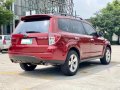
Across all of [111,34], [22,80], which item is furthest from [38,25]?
[111,34]

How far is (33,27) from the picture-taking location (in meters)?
8.99

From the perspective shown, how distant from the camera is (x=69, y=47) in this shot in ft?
29.4

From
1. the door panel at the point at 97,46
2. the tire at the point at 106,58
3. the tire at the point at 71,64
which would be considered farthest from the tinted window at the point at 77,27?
the tire at the point at 106,58

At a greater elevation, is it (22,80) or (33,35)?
(33,35)

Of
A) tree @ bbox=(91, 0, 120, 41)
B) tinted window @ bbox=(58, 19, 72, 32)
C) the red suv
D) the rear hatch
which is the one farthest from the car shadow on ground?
tree @ bbox=(91, 0, 120, 41)

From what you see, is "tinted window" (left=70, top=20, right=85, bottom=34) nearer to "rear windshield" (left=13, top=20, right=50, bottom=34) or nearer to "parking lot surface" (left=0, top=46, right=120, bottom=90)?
"rear windshield" (left=13, top=20, right=50, bottom=34)

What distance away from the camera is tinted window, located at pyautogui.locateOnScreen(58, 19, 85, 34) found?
911cm

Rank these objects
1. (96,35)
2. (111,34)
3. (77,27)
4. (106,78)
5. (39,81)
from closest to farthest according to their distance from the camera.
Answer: (39,81) < (106,78) < (77,27) < (96,35) < (111,34)

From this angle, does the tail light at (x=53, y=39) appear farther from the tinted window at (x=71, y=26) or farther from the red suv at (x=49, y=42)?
the tinted window at (x=71, y=26)

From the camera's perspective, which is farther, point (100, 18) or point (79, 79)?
point (100, 18)

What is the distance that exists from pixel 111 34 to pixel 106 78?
3319 cm

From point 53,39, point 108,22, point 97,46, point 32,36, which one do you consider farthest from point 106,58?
point 108,22

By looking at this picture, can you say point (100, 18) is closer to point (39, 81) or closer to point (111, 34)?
point (111, 34)

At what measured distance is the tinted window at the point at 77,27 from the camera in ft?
31.9
